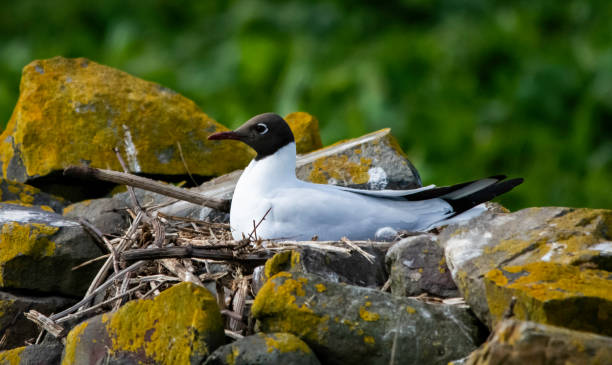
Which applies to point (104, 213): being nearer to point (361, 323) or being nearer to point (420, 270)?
point (420, 270)

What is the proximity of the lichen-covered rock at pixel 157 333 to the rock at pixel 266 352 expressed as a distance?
0.38 feet

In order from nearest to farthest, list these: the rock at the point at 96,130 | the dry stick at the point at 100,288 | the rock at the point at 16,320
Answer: the dry stick at the point at 100,288 < the rock at the point at 16,320 < the rock at the point at 96,130

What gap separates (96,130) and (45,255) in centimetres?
165

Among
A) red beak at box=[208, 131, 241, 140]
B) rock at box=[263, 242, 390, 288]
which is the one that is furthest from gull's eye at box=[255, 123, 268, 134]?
rock at box=[263, 242, 390, 288]

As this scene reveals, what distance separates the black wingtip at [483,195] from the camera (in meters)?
4.40

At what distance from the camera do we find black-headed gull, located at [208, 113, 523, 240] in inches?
177

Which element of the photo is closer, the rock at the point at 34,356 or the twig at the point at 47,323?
the rock at the point at 34,356

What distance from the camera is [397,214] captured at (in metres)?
4.56

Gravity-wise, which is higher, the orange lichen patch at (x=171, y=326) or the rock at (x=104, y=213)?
the rock at (x=104, y=213)

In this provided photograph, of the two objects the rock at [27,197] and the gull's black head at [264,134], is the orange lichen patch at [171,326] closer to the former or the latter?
the gull's black head at [264,134]

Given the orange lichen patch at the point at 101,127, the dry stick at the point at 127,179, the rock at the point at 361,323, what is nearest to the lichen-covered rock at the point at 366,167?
the orange lichen patch at the point at 101,127

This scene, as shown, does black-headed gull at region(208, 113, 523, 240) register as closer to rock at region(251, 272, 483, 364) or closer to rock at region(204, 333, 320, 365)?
rock at region(251, 272, 483, 364)

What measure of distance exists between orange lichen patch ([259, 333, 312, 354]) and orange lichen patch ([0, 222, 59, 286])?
1.67 metres

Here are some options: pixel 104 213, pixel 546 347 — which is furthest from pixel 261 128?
pixel 546 347
